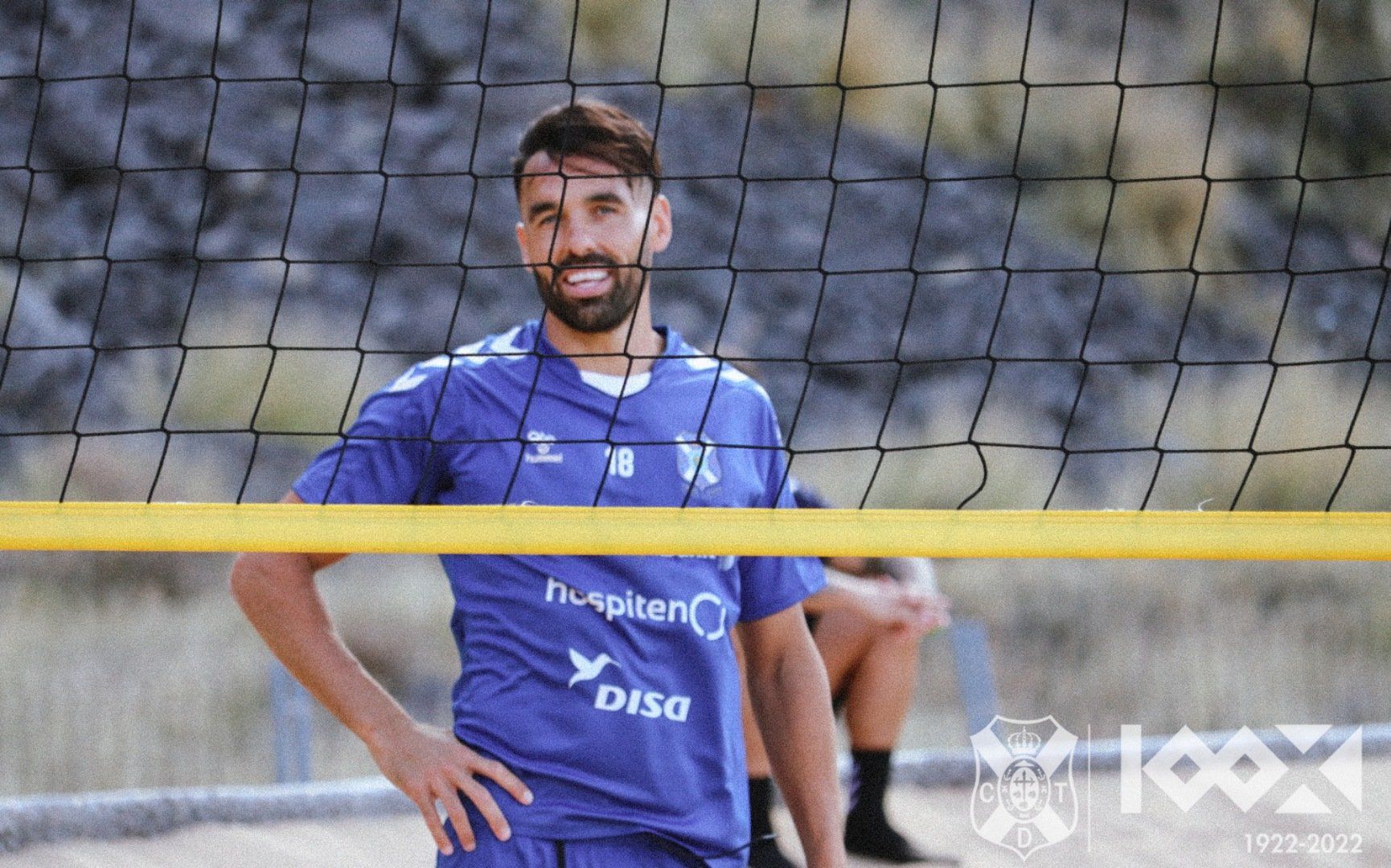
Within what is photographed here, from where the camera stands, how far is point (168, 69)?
1240 centimetres

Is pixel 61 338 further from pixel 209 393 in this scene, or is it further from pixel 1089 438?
pixel 1089 438

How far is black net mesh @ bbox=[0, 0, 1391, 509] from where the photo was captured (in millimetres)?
10625

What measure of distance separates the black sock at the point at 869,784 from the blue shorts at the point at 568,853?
8.21ft

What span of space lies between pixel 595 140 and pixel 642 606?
75 cm

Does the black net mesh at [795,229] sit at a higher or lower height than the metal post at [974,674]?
higher

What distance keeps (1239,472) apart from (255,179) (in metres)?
7.13

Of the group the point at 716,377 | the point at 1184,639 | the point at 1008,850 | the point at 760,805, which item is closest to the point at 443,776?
the point at 716,377

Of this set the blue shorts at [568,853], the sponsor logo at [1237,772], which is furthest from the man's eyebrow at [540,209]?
the sponsor logo at [1237,772]

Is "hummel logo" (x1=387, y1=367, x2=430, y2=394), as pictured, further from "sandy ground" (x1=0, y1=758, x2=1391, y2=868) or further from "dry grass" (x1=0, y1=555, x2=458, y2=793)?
"dry grass" (x1=0, y1=555, x2=458, y2=793)

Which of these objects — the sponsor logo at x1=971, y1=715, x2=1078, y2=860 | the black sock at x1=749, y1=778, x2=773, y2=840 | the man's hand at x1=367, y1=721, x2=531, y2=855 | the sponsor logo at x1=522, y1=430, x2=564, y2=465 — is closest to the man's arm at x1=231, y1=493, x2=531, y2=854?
the man's hand at x1=367, y1=721, x2=531, y2=855

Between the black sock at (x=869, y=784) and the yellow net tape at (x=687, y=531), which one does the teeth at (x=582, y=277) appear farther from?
the black sock at (x=869, y=784)

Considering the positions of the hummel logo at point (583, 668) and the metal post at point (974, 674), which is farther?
the metal post at point (974, 674)

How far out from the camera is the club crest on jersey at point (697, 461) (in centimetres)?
246

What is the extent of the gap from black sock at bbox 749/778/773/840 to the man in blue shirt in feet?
5.99
